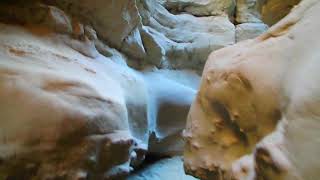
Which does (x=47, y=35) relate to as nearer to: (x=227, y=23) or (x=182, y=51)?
(x=182, y=51)

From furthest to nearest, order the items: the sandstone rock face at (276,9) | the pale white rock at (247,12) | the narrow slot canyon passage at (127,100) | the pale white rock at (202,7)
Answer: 1. the pale white rock at (247,12)
2. the pale white rock at (202,7)
3. the sandstone rock face at (276,9)
4. the narrow slot canyon passage at (127,100)

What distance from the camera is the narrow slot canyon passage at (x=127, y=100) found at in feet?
6.54

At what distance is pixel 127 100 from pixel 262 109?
1899 millimetres

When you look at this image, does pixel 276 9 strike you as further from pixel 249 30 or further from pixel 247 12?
Result: pixel 247 12

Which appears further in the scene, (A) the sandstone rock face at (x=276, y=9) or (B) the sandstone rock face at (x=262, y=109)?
(A) the sandstone rock face at (x=276, y=9)

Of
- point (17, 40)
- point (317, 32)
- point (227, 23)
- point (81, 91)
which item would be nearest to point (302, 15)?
point (317, 32)

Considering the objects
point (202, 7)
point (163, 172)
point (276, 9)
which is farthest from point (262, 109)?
point (202, 7)

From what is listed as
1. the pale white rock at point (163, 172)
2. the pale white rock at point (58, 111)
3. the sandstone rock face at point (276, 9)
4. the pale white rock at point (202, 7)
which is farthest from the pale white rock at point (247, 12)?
the pale white rock at point (58, 111)

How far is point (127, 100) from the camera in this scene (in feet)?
12.8

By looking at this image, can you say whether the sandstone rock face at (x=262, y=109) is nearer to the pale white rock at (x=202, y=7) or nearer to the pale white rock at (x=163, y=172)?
the pale white rock at (x=163, y=172)

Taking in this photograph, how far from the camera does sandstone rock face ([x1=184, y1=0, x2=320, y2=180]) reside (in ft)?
5.88

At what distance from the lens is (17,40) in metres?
3.13

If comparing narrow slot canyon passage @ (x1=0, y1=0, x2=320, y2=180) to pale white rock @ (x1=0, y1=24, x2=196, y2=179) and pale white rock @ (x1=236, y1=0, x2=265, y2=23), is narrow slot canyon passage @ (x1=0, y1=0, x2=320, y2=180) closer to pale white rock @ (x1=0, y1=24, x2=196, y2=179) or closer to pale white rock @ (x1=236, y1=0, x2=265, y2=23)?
pale white rock @ (x1=0, y1=24, x2=196, y2=179)

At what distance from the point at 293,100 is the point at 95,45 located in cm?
283
